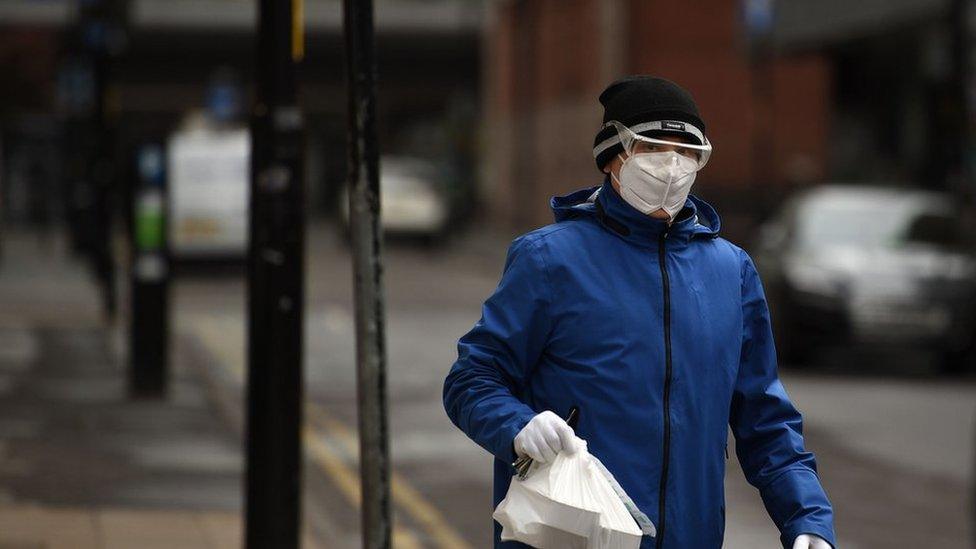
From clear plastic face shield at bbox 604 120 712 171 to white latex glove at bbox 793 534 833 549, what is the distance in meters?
0.79

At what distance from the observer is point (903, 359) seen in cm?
1825

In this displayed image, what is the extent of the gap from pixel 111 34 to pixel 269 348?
13.3 meters

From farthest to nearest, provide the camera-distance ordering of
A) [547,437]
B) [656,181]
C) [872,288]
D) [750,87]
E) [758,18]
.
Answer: [750,87] → [758,18] → [872,288] → [656,181] → [547,437]

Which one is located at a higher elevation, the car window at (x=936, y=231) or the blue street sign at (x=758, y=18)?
the blue street sign at (x=758, y=18)

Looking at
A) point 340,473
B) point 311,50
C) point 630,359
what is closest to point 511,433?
point 630,359

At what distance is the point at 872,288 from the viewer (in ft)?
54.3

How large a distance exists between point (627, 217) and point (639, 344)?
10.8 inches

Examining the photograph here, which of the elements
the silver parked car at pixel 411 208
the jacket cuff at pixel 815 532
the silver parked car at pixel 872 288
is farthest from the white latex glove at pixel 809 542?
the silver parked car at pixel 411 208

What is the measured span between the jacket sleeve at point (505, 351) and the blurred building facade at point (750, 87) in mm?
31362

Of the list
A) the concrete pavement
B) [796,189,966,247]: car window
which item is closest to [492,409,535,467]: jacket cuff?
the concrete pavement

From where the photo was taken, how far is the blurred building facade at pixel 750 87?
38469mm

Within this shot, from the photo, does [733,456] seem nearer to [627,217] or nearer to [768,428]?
[768,428]

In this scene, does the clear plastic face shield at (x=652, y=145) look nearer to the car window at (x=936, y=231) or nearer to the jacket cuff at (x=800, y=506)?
the jacket cuff at (x=800, y=506)

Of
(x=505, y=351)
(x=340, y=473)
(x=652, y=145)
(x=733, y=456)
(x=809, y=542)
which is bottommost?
(x=733, y=456)
